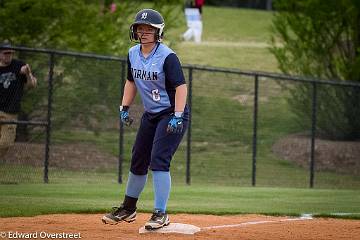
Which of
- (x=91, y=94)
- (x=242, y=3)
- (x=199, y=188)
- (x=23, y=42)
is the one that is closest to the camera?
(x=199, y=188)

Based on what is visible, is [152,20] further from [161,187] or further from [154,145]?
[161,187]

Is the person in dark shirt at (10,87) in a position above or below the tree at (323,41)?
below

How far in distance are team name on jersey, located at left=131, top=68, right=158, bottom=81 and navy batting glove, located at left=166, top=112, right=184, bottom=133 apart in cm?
45

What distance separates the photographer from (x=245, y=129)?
862 inches

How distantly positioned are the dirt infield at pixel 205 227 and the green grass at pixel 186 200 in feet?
2.41

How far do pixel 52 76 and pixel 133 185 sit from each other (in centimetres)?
770

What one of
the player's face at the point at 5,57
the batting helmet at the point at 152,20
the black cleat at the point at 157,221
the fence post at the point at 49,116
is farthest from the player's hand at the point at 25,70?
the black cleat at the point at 157,221

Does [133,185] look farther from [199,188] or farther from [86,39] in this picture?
[86,39]

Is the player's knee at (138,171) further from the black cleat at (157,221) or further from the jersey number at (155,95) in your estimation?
the jersey number at (155,95)

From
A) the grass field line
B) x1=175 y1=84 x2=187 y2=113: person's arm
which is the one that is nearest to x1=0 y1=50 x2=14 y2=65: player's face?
x1=175 y1=84 x2=187 y2=113: person's arm

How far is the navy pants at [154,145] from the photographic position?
395 inches

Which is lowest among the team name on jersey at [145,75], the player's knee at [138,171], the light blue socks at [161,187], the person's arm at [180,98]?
the light blue socks at [161,187]

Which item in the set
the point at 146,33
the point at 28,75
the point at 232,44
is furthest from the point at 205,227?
the point at 232,44

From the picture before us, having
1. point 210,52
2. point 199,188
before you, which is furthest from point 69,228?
point 210,52
